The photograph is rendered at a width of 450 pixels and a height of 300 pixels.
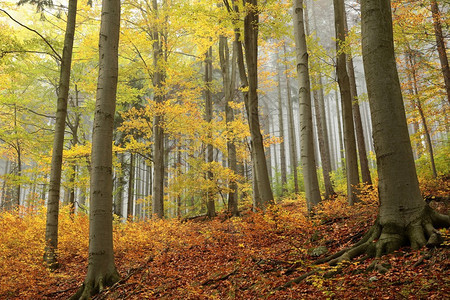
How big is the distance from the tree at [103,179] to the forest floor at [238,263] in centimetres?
40

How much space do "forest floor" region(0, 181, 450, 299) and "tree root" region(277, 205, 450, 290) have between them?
100 mm

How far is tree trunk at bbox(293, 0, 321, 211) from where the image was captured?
759cm

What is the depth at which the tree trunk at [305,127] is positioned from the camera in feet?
24.9

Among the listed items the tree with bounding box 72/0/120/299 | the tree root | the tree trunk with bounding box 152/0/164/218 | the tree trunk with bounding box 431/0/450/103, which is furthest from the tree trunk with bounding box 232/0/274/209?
the tree trunk with bounding box 431/0/450/103

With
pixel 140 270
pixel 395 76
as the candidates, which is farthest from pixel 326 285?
pixel 140 270

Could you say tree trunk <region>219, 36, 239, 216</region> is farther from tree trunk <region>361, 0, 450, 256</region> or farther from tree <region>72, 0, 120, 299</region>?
tree trunk <region>361, 0, 450, 256</region>

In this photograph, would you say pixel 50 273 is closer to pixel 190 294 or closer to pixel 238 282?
pixel 190 294

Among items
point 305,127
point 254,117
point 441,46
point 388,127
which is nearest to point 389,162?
point 388,127

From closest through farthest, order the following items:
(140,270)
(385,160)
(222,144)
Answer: (385,160) < (140,270) < (222,144)

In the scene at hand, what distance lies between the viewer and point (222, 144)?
14.7 meters

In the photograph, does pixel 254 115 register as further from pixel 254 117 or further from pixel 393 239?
pixel 393 239

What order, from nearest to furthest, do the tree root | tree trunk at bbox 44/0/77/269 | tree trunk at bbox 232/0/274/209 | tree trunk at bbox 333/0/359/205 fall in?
the tree root → tree trunk at bbox 44/0/77/269 → tree trunk at bbox 232/0/274/209 → tree trunk at bbox 333/0/359/205

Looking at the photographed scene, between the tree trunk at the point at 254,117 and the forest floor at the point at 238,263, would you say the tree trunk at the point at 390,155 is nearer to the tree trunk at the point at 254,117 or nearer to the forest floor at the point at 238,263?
the forest floor at the point at 238,263

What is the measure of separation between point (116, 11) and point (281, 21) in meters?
5.75
